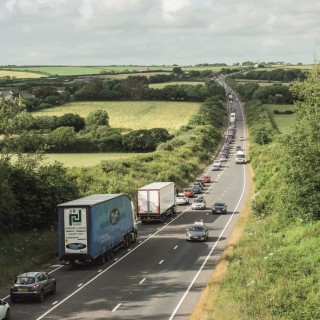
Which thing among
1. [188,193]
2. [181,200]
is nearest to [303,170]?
[181,200]

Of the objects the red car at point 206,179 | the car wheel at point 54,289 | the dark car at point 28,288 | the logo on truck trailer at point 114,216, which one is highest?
the logo on truck trailer at point 114,216

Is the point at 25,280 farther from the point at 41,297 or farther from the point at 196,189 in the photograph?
the point at 196,189

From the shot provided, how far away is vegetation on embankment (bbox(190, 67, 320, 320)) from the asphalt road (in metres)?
1.65

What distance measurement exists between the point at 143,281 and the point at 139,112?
133 m

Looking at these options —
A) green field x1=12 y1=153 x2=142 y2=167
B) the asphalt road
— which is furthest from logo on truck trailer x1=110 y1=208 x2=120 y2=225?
green field x1=12 y1=153 x2=142 y2=167

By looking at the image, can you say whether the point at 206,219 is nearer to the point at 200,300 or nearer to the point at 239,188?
the point at 239,188

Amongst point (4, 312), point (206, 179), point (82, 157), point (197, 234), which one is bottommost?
point (206, 179)

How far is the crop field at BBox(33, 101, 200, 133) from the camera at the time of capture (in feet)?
475

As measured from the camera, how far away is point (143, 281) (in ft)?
107

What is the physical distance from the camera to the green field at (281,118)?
134875 mm

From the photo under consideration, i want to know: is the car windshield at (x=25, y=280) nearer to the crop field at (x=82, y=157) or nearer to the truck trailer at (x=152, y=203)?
the truck trailer at (x=152, y=203)

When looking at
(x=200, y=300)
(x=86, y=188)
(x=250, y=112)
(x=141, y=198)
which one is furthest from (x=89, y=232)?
(x=250, y=112)

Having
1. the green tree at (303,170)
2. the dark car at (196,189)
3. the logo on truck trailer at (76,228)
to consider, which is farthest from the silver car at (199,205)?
the logo on truck trailer at (76,228)

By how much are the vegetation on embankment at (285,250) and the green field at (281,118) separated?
7541cm
